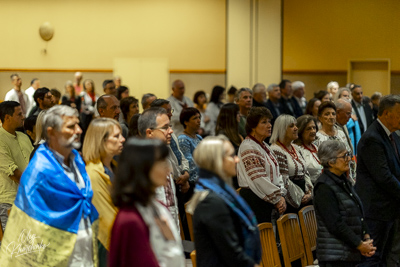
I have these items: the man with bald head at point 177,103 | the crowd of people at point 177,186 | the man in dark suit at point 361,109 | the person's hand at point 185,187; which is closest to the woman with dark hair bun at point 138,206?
the crowd of people at point 177,186

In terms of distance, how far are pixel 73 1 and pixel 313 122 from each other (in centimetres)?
781

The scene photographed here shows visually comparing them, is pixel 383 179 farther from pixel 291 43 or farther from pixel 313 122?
pixel 291 43

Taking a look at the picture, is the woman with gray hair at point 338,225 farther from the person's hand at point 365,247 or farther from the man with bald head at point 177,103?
the man with bald head at point 177,103

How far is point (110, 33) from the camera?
12.4 meters

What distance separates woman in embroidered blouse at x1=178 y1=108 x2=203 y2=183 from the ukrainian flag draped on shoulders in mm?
2251

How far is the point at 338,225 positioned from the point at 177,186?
165 cm

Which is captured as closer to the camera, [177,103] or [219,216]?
[219,216]

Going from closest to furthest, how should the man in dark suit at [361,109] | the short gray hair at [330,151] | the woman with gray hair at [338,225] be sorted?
the woman with gray hair at [338,225]
the short gray hair at [330,151]
the man in dark suit at [361,109]

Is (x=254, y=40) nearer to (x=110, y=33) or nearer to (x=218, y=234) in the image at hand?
(x=110, y=33)

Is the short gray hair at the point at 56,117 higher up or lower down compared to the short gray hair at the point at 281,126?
higher up

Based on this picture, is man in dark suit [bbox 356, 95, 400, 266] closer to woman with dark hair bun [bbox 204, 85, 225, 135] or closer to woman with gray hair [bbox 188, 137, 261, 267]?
woman with gray hair [bbox 188, 137, 261, 267]

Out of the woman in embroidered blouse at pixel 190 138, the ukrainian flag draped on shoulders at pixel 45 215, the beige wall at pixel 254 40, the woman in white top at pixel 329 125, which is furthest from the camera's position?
the beige wall at pixel 254 40

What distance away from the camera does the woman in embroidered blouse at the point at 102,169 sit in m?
3.37

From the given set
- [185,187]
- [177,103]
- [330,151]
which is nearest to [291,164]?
[185,187]
